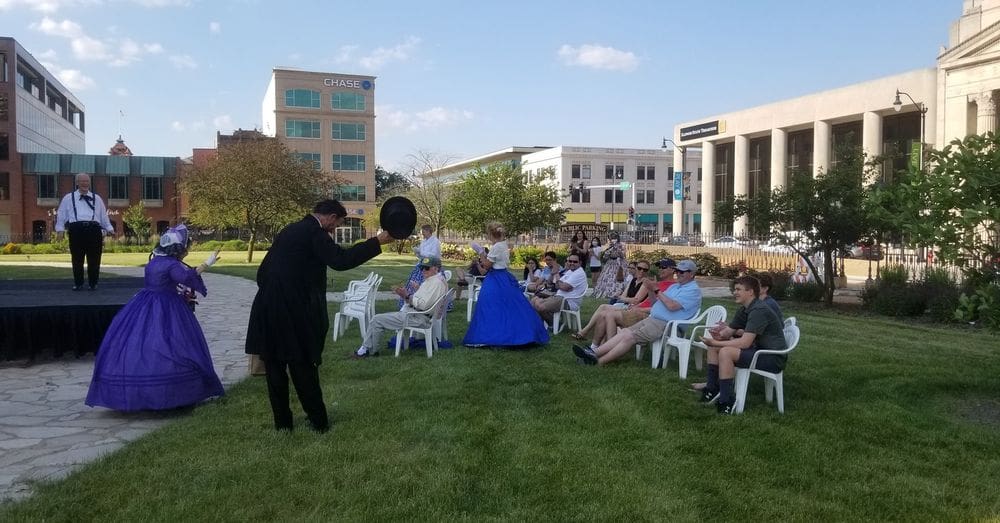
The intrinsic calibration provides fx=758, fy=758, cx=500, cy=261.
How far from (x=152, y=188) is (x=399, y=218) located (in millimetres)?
66884

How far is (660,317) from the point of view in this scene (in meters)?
7.96

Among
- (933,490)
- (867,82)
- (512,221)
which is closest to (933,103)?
(867,82)

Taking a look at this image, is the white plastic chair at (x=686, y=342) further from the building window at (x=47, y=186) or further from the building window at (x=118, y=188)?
the building window at (x=47, y=186)

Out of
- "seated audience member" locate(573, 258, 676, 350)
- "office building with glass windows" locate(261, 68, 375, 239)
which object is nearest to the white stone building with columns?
"seated audience member" locate(573, 258, 676, 350)

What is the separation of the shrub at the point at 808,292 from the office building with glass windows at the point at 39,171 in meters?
55.9

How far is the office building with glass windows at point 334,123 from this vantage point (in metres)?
69.1

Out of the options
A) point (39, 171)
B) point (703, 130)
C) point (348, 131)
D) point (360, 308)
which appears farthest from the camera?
point (348, 131)

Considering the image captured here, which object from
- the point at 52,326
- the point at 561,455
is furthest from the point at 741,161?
the point at 561,455

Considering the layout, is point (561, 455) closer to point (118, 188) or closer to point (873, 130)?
point (873, 130)

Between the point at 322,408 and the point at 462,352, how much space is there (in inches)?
→ 136

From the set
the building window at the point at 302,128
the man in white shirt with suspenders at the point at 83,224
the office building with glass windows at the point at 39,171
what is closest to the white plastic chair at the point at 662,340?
the man in white shirt with suspenders at the point at 83,224

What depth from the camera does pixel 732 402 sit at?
6.09m

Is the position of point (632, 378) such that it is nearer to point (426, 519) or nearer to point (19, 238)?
point (426, 519)

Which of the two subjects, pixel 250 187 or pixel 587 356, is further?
pixel 250 187
